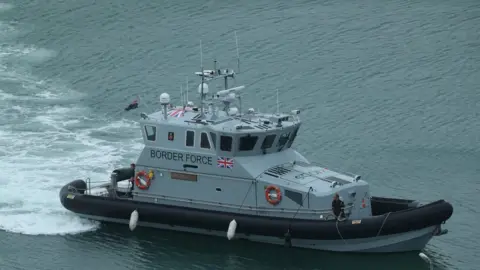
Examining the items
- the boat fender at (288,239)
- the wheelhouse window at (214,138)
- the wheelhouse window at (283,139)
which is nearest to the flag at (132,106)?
the wheelhouse window at (214,138)

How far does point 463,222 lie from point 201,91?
8848mm

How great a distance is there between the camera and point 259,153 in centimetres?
3142

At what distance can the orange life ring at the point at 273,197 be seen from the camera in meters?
→ 30.4

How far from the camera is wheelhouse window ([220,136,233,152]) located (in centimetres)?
3100

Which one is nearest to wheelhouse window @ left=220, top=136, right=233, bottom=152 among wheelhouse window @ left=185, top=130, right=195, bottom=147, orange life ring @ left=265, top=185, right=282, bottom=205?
wheelhouse window @ left=185, top=130, right=195, bottom=147

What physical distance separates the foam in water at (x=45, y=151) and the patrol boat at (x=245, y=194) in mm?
1363

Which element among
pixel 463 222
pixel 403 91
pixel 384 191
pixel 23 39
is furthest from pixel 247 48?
pixel 463 222

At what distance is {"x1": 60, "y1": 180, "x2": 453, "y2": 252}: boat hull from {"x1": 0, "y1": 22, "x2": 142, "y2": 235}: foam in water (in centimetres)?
109

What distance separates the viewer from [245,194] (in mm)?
31016

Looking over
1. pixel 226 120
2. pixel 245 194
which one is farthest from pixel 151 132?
pixel 245 194

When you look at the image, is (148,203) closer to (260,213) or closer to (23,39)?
(260,213)

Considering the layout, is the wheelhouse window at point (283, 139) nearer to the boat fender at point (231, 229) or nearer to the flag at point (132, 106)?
the boat fender at point (231, 229)

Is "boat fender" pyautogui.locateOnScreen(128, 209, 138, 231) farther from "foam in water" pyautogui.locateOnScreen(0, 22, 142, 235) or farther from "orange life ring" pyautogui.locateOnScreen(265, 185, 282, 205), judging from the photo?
"orange life ring" pyautogui.locateOnScreen(265, 185, 282, 205)

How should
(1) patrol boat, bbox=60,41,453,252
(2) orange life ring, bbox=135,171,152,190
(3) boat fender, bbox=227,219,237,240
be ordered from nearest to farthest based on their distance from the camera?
(1) patrol boat, bbox=60,41,453,252
(3) boat fender, bbox=227,219,237,240
(2) orange life ring, bbox=135,171,152,190
